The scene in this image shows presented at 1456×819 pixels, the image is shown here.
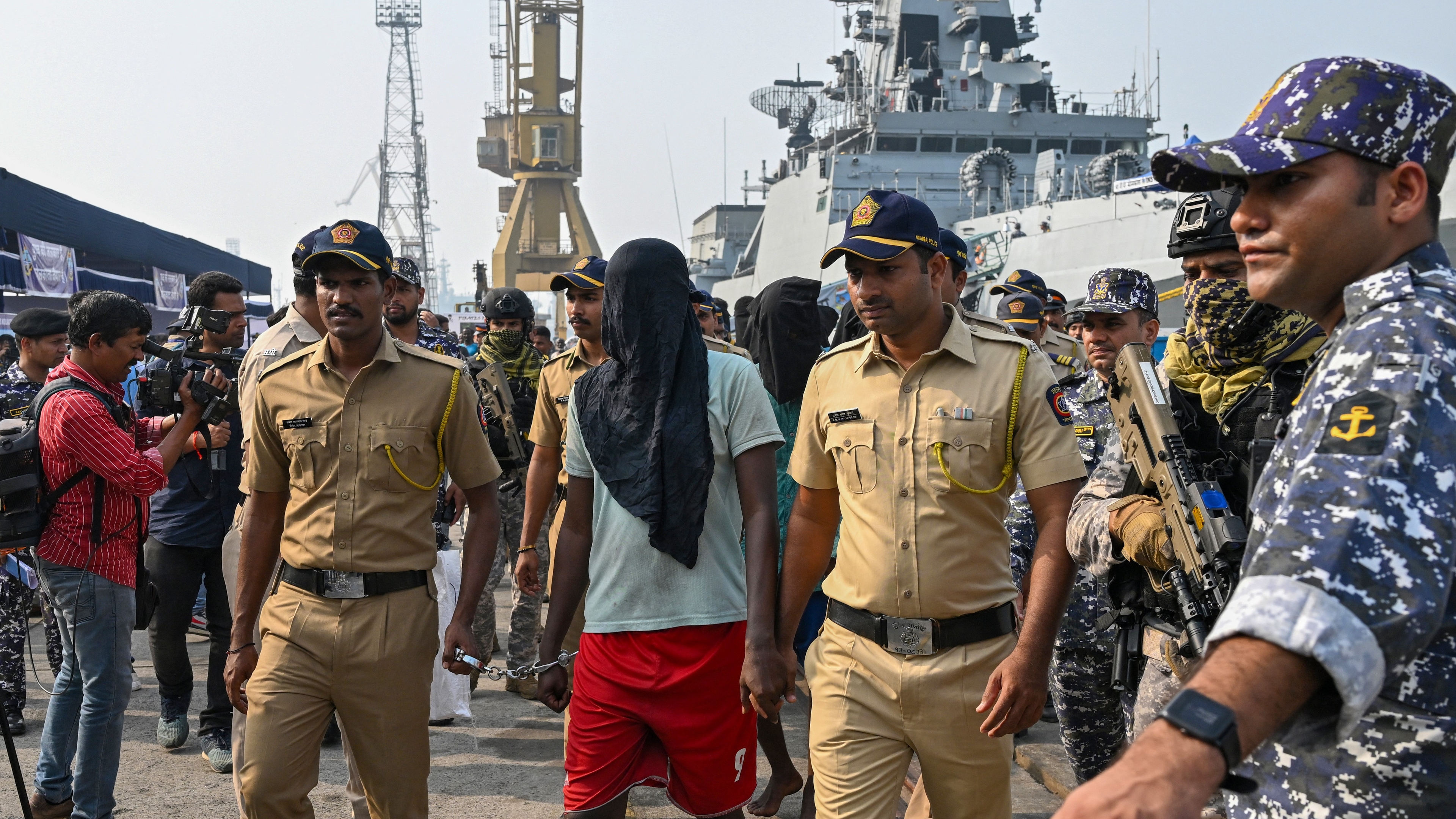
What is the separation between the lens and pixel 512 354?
7215mm

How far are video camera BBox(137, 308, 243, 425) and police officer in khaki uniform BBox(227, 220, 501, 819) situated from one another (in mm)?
1051

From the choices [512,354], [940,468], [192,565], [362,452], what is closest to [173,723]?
[192,565]

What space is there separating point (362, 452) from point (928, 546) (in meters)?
1.67

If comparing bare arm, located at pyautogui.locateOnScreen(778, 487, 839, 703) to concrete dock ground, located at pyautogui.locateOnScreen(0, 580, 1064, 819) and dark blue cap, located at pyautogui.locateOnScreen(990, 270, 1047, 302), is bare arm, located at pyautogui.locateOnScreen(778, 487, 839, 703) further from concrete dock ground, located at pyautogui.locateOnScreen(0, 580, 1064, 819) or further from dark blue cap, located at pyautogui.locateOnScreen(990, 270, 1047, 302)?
dark blue cap, located at pyautogui.locateOnScreen(990, 270, 1047, 302)

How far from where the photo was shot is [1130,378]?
2703 mm

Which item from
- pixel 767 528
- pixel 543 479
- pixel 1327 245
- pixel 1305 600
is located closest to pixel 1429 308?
pixel 1327 245

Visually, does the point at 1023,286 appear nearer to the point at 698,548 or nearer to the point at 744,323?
the point at 744,323

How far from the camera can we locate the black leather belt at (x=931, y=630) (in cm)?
267

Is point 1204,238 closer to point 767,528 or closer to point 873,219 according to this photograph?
point 873,219

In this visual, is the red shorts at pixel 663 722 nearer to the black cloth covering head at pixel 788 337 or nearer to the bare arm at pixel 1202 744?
the black cloth covering head at pixel 788 337

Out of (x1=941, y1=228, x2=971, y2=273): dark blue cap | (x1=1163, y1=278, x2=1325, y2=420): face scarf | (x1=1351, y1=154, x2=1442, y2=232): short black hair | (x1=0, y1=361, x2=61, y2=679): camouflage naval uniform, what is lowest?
(x1=0, y1=361, x2=61, y2=679): camouflage naval uniform

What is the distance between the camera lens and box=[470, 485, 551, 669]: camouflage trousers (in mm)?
5965

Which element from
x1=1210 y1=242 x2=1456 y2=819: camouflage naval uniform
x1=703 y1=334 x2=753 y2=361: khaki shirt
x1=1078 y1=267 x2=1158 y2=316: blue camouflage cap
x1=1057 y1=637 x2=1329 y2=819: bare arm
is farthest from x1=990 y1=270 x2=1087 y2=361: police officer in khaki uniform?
x1=1057 y1=637 x2=1329 y2=819: bare arm

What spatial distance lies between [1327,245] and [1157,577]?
1456 millimetres
